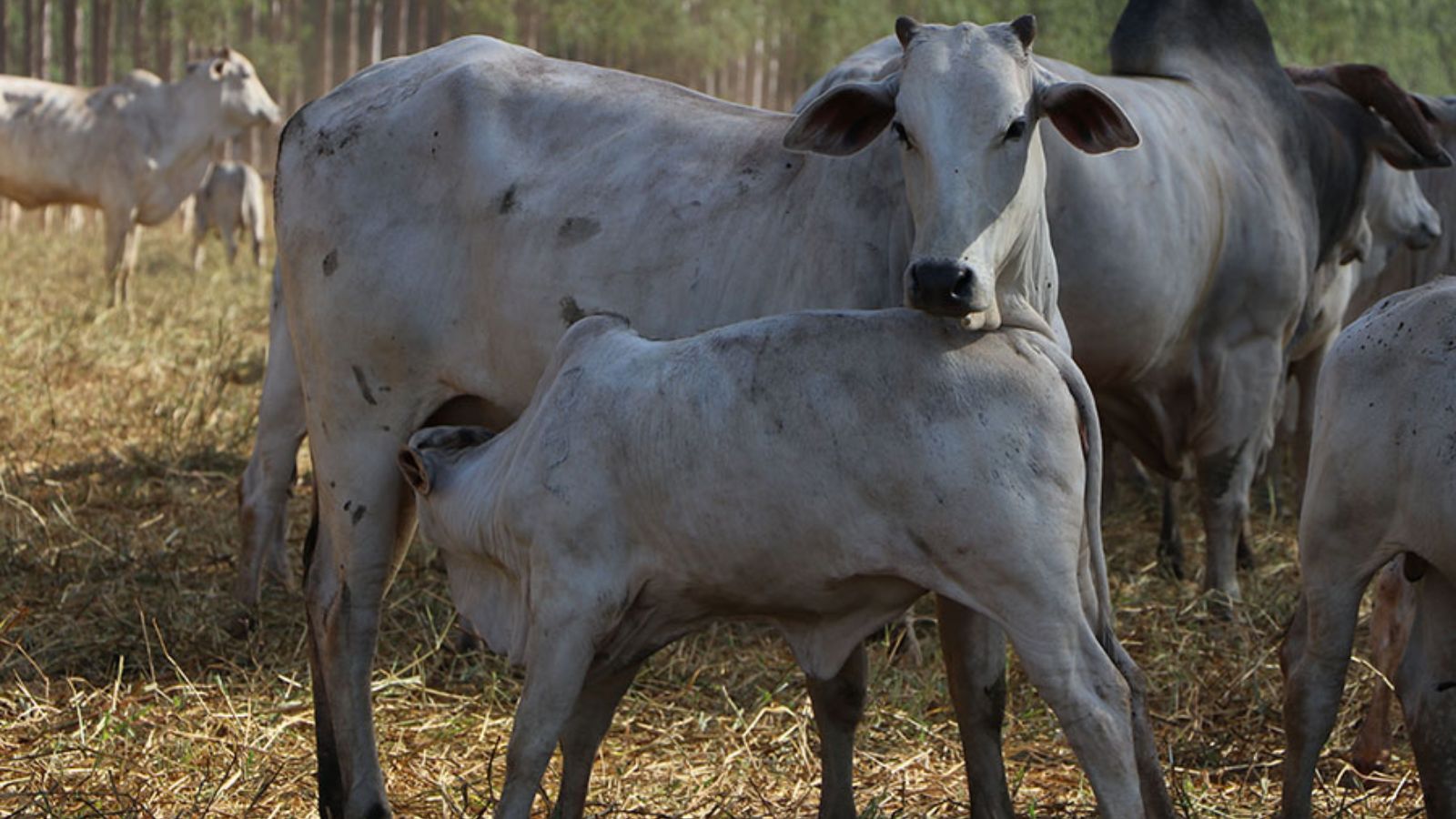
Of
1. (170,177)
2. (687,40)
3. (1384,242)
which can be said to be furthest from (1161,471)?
→ (687,40)

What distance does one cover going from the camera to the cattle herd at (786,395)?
10.3 ft

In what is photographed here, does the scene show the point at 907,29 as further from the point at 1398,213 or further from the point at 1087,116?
the point at 1398,213

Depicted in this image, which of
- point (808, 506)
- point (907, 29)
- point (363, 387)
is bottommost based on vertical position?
point (363, 387)

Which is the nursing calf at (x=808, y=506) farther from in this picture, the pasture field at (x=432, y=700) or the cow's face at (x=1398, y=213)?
the cow's face at (x=1398, y=213)

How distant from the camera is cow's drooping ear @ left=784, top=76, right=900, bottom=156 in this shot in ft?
11.7

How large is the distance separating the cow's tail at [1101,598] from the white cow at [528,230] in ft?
0.67

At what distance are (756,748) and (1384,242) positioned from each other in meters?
4.33

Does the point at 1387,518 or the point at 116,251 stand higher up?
the point at 1387,518

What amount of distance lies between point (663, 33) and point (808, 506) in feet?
95.1

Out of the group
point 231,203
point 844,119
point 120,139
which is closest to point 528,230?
point 844,119

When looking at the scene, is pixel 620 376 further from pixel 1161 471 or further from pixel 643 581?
pixel 1161 471

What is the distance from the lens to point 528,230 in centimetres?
410

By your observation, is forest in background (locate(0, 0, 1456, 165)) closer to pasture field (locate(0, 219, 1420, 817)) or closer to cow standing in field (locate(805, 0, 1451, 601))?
cow standing in field (locate(805, 0, 1451, 601))

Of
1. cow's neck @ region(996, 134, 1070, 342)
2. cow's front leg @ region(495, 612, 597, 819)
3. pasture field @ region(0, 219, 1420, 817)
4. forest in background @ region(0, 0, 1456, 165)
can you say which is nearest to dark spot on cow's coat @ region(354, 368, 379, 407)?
pasture field @ region(0, 219, 1420, 817)
